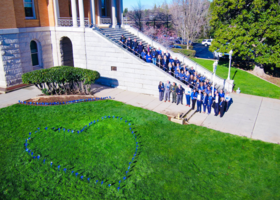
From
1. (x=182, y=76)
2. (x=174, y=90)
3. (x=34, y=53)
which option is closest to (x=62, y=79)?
(x=34, y=53)

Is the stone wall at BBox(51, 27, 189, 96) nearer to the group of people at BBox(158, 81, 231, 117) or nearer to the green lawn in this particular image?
the group of people at BBox(158, 81, 231, 117)

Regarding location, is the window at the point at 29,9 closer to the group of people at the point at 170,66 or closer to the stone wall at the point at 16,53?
the stone wall at the point at 16,53

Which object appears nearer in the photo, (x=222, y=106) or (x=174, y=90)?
(x=222, y=106)

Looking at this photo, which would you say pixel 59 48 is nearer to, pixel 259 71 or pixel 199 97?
pixel 199 97

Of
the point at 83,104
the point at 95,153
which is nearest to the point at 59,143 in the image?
the point at 95,153

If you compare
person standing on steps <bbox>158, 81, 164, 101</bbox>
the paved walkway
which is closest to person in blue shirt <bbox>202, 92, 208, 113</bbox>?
the paved walkway

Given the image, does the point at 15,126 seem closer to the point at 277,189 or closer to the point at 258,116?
the point at 277,189

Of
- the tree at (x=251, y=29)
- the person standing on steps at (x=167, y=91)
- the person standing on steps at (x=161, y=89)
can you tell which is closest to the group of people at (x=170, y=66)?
the person standing on steps at (x=167, y=91)
